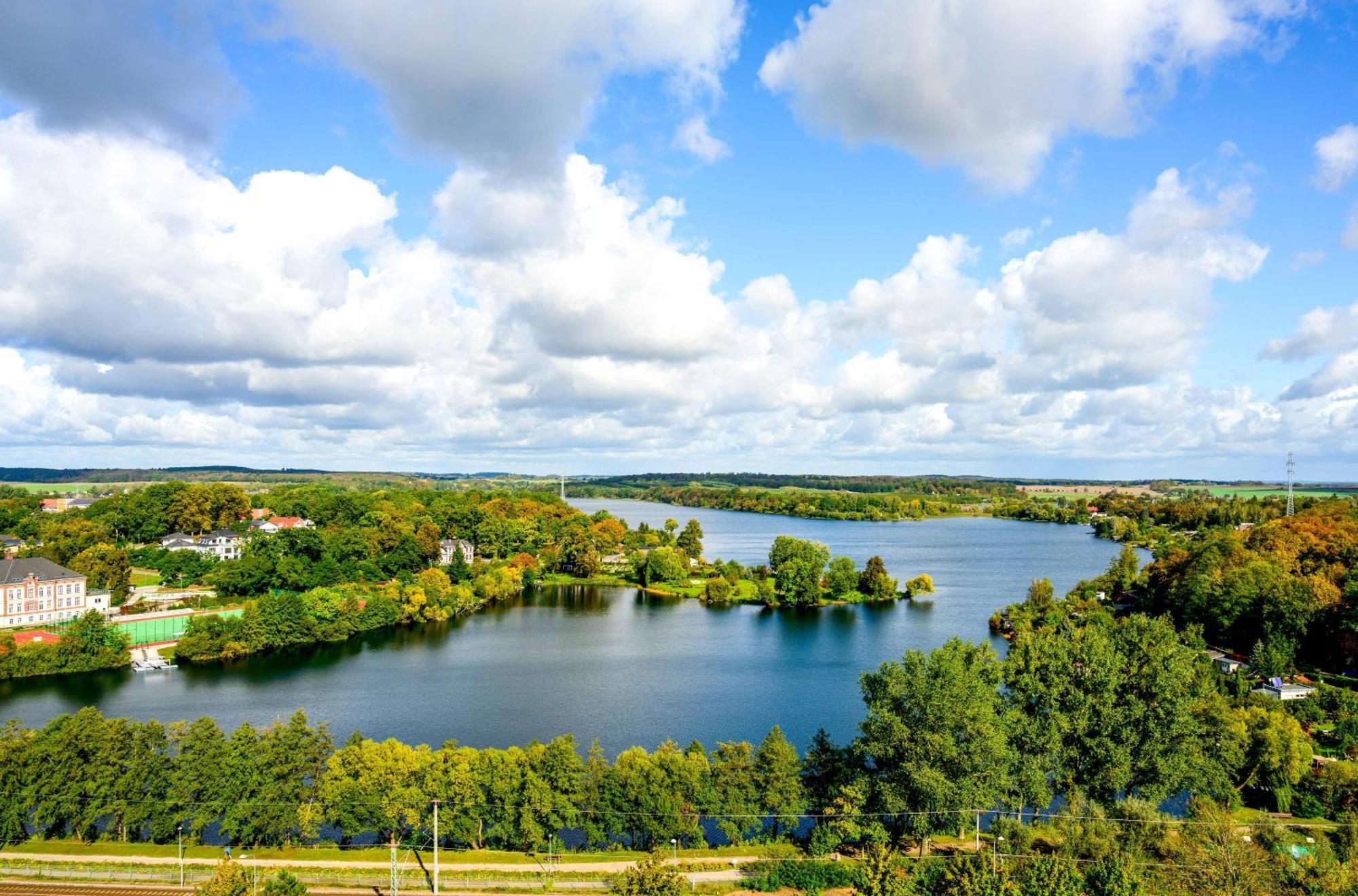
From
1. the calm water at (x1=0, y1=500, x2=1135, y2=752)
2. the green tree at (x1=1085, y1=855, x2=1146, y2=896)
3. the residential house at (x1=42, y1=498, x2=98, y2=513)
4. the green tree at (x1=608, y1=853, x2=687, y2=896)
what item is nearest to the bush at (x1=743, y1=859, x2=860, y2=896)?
the green tree at (x1=608, y1=853, x2=687, y2=896)

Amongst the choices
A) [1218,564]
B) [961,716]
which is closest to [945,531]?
[1218,564]

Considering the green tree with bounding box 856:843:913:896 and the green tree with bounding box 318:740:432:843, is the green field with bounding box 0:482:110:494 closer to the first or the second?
the green tree with bounding box 318:740:432:843

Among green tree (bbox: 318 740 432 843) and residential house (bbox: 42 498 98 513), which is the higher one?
residential house (bbox: 42 498 98 513)

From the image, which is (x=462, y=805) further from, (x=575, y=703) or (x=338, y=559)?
(x=338, y=559)

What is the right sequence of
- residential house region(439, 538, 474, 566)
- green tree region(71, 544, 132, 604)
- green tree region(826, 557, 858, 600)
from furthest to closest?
residential house region(439, 538, 474, 566)
green tree region(826, 557, 858, 600)
green tree region(71, 544, 132, 604)

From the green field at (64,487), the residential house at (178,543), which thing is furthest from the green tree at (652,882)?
the green field at (64,487)
